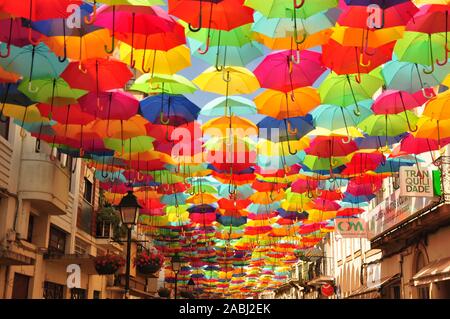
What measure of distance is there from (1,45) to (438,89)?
35.2 ft

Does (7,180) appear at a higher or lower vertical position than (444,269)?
higher

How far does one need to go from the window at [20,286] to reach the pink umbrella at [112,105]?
7.85m

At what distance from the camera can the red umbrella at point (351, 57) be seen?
30.2 feet

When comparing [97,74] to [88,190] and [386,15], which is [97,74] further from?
[88,190]

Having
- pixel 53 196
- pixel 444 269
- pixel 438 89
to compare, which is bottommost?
pixel 444 269

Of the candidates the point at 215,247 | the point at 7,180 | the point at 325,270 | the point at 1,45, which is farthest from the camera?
the point at 325,270

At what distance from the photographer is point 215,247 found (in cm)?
3409

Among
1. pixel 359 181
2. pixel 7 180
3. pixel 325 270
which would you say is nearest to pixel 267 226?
pixel 359 181

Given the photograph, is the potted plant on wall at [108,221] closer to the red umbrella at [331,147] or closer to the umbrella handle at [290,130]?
the red umbrella at [331,147]

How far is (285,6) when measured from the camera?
8016 mm

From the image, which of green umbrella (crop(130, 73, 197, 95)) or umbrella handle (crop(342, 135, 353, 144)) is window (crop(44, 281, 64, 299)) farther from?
umbrella handle (crop(342, 135, 353, 144))

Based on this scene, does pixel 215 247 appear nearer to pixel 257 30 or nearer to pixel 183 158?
pixel 183 158

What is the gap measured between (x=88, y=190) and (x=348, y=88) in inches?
684

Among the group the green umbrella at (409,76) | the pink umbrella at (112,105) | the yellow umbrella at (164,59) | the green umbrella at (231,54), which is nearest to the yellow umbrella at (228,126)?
the pink umbrella at (112,105)
